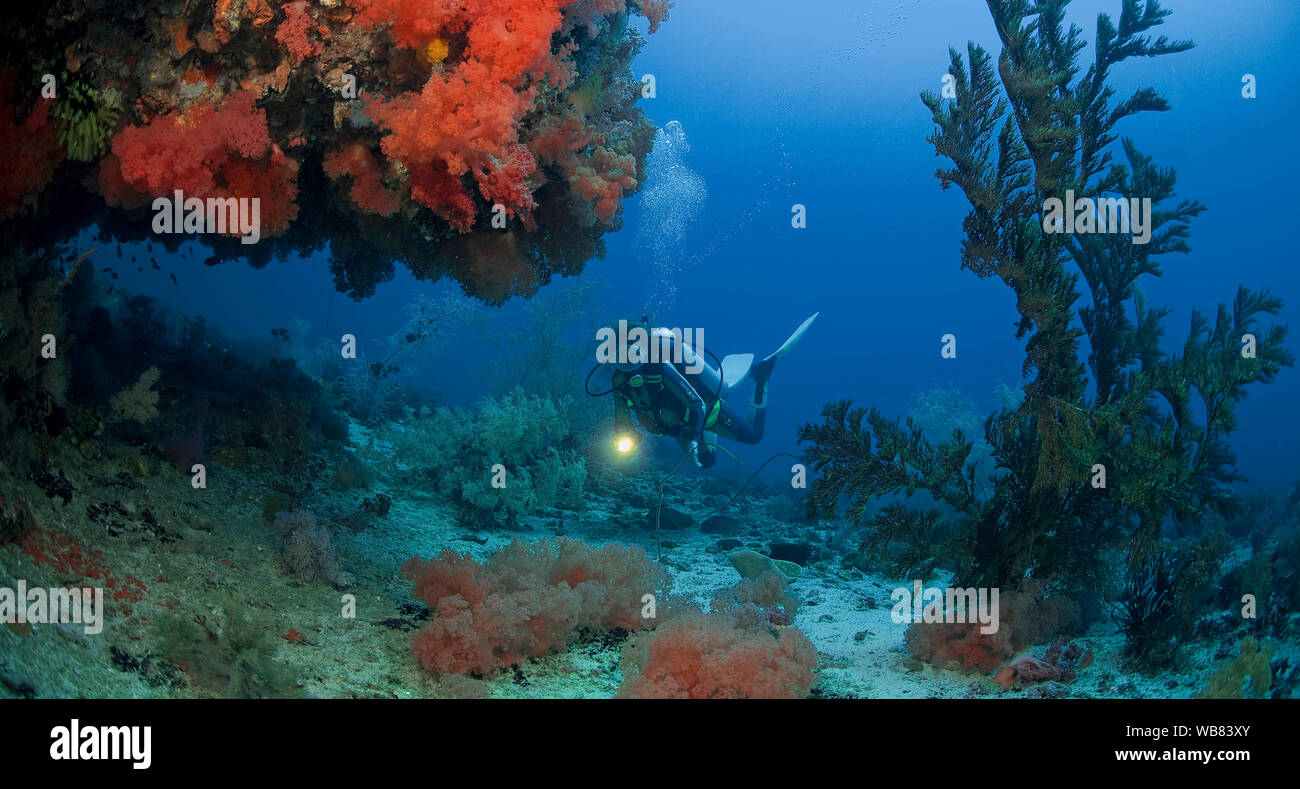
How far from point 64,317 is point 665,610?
5.15 metres

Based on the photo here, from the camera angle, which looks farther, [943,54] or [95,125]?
[943,54]

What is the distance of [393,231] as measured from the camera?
458 centimetres

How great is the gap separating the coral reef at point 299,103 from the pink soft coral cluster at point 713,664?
288 cm

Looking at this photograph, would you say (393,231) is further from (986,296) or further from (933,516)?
(986,296)

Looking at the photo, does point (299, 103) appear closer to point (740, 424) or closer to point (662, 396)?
point (662, 396)

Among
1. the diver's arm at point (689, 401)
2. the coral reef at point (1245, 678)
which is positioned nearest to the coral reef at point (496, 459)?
the diver's arm at point (689, 401)

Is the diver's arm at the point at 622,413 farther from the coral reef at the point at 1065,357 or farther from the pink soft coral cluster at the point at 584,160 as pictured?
the pink soft coral cluster at the point at 584,160

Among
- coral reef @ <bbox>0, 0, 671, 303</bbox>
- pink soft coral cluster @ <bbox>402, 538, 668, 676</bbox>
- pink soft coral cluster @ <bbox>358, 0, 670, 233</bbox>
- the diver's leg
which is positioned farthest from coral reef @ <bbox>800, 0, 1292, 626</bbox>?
the diver's leg

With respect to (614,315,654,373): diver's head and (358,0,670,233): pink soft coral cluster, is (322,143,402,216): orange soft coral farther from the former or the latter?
(614,315,654,373): diver's head

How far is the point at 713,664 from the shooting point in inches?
129

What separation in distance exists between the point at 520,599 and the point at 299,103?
367 centimetres

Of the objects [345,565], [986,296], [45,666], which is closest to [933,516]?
[345,565]

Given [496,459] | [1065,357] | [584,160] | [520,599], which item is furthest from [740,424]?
[520,599]

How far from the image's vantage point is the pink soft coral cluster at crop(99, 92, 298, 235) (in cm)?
342
